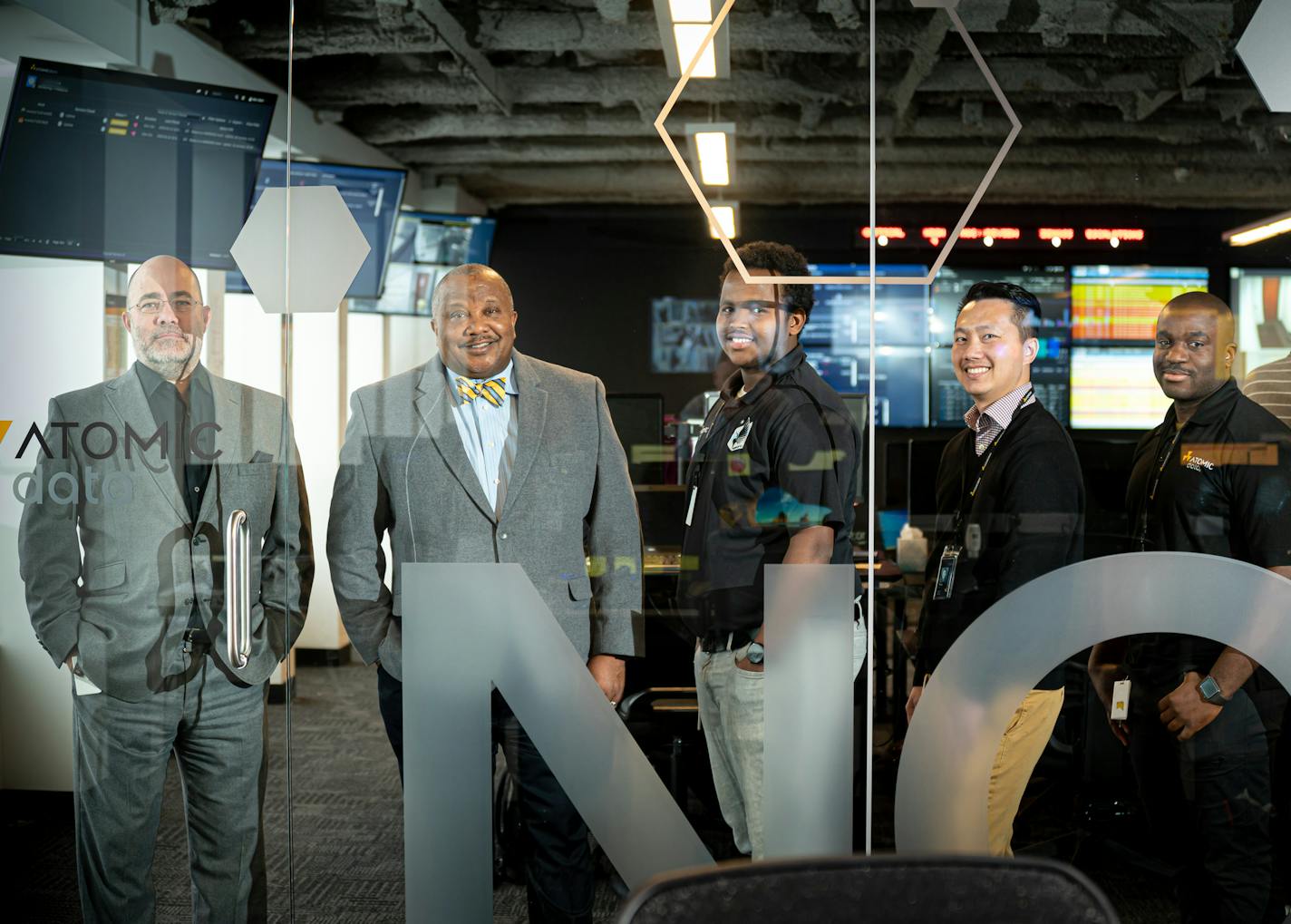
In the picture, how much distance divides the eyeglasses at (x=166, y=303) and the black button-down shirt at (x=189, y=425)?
5.1 inches

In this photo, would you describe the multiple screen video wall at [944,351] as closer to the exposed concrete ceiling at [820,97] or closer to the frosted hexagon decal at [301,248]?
the exposed concrete ceiling at [820,97]

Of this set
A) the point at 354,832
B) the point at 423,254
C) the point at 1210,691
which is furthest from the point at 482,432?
the point at 1210,691

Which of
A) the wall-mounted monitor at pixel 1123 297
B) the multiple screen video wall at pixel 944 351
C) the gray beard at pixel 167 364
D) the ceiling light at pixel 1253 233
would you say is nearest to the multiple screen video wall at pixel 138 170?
the gray beard at pixel 167 364

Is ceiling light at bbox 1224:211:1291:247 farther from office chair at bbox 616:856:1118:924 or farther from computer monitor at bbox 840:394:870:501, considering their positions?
office chair at bbox 616:856:1118:924

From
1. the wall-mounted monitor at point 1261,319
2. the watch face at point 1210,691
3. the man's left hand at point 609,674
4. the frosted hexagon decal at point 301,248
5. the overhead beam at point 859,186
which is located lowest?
the watch face at point 1210,691

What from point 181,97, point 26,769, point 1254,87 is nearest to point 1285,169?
point 1254,87

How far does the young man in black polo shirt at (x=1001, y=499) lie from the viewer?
228cm

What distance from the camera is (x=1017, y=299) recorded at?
231 centimetres

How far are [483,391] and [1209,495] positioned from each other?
1.63 meters

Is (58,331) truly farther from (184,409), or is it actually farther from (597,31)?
(597,31)

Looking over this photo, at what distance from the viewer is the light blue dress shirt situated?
7.47 feet

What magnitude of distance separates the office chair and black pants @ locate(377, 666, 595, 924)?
1.31 meters

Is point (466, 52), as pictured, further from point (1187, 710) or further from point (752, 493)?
point (1187, 710)

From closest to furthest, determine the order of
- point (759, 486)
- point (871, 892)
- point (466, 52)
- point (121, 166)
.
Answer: point (871, 892), point (759, 486), point (466, 52), point (121, 166)
